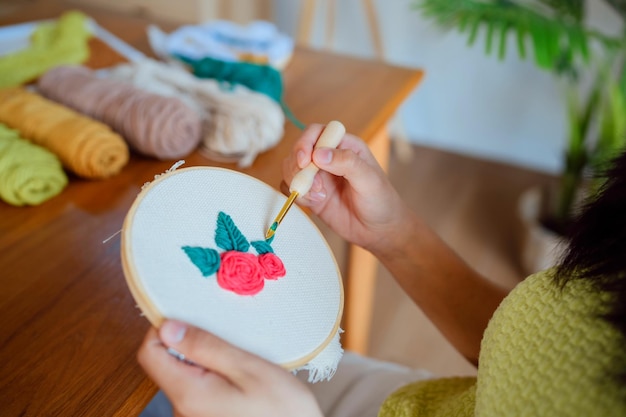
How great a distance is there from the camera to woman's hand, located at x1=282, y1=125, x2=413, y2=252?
21.0 inches

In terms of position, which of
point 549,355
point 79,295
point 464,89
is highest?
point 549,355

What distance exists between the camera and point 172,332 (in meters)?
0.35

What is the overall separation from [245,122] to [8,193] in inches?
11.1

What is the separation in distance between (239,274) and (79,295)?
20 centimetres

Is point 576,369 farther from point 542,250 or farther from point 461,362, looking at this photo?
point 542,250

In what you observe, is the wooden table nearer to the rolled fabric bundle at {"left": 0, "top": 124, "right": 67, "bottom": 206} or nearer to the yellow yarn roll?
the rolled fabric bundle at {"left": 0, "top": 124, "right": 67, "bottom": 206}

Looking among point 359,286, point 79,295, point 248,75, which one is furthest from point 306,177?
point 359,286

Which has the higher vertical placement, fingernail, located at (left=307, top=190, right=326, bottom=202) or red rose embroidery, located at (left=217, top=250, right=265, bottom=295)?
red rose embroidery, located at (left=217, top=250, right=265, bottom=295)

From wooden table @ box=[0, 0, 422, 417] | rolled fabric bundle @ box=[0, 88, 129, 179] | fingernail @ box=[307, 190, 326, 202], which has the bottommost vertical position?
wooden table @ box=[0, 0, 422, 417]

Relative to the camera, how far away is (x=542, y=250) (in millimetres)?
1530

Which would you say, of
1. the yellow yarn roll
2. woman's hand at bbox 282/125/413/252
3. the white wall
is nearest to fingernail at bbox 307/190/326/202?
woman's hand at bbox 282/125/413/252

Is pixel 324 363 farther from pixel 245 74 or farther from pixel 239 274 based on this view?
pixel 245 74

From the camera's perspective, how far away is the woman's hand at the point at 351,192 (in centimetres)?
53

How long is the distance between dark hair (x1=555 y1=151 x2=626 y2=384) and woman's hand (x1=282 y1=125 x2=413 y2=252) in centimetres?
19
